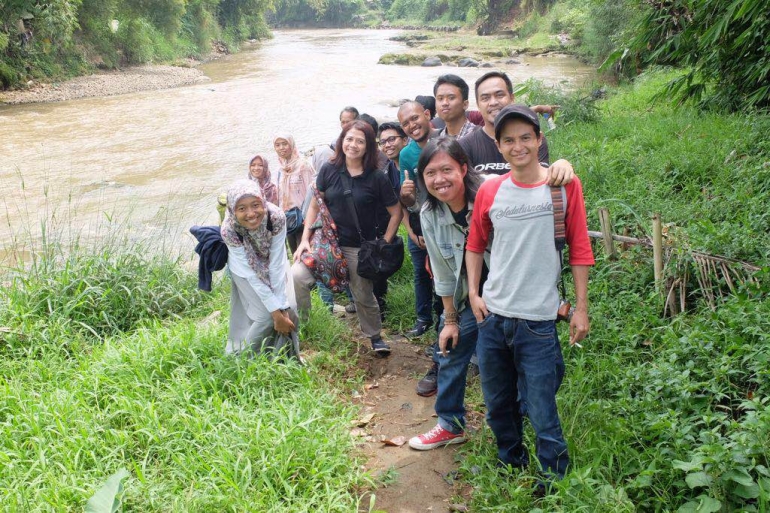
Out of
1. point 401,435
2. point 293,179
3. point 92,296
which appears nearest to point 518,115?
point 401,435

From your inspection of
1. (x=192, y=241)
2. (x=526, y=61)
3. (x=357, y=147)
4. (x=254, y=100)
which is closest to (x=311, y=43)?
(x=526, y=61)

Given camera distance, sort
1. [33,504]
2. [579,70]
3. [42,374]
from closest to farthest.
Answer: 1. [33,504]
2. [42,374]
3. [579,70]

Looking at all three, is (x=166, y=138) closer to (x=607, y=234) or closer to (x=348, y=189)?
(x=348, y=189)

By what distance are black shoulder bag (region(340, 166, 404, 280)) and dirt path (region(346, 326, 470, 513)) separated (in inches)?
26.6

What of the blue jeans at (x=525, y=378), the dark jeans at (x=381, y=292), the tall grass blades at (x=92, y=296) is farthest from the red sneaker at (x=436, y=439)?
the tall grass blades at (x=92, y=296)

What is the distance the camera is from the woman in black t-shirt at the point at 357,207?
411 centimetres

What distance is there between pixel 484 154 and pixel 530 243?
1117 millimetres

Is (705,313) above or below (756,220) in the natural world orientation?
below

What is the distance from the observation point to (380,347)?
4.41 m

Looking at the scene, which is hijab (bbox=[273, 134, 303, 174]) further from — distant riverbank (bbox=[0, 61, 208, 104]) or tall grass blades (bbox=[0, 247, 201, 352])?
distant riverbank (bbox=[0, 61, 208, 104])

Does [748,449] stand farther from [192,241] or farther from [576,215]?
[192,241]

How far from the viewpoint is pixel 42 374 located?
3.98 metres

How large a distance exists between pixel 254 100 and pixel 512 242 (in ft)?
58.7

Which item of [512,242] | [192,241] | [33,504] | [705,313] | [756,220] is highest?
[512,242]
